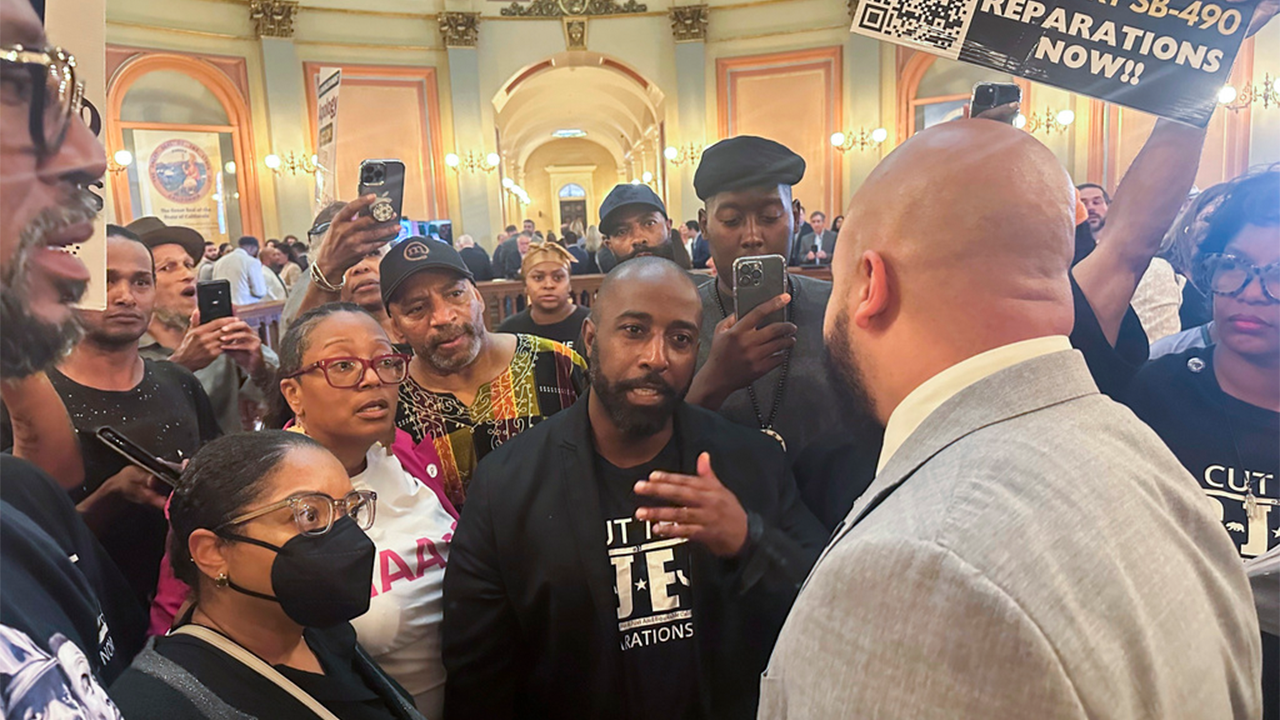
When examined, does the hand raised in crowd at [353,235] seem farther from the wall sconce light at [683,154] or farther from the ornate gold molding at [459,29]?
the ornate gold molding at [459,29]

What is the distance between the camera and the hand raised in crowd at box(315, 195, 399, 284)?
238 cm

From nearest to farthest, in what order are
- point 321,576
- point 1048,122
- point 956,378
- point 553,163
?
point 956,378, point 321,576, point 1048,122, point 553,163

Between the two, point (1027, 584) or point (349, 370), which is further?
point (349, 370)

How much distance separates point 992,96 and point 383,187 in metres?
1.80

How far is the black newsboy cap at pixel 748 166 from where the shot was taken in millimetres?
2201

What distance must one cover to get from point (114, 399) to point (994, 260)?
1.95 meters

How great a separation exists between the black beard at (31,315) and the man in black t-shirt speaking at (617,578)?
1071mm

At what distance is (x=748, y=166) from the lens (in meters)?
2.20

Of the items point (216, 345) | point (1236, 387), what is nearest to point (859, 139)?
point (1236, 387)

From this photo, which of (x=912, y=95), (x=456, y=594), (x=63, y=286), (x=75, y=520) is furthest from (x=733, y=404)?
(x=912, y=95)

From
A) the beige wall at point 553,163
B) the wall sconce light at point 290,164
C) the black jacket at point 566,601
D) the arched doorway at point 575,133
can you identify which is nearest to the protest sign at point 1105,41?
the black jacket at point 566,601

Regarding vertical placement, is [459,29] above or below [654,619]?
above

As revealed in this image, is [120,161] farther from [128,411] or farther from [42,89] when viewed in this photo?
[42,89]

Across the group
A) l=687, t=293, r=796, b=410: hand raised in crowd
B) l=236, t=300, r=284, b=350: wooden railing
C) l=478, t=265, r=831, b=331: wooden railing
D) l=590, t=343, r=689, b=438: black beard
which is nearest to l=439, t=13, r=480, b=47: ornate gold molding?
l=478, t=265, r=831, b=331: wooden railing
